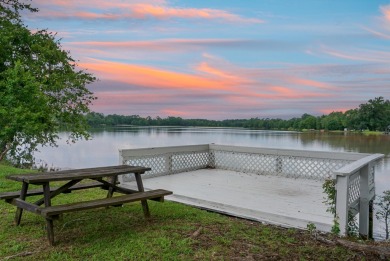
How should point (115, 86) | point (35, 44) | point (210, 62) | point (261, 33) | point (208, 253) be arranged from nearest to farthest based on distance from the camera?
1. point (208, 253)
2. point (261, 33)
3. point (35, 44)
4. point (210, 62)
5. point (115, 86)

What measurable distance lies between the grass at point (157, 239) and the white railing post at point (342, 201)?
57 centimetres

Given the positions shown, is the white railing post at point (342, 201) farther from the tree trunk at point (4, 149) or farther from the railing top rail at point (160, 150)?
the tree trunk at point (4, 149)

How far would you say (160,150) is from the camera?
8352 millimetres

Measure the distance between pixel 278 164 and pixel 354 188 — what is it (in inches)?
121

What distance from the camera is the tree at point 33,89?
1036cm

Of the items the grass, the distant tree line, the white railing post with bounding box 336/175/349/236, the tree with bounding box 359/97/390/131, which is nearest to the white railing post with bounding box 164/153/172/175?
the grass

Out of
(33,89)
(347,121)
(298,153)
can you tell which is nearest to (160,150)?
(298,153)

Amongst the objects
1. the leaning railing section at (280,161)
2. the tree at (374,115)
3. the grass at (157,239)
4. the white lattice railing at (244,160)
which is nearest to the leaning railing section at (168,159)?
the white lattice railing at (244,160)

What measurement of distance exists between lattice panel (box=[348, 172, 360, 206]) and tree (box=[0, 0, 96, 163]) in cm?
847

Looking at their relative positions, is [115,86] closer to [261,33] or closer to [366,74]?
[261,33]

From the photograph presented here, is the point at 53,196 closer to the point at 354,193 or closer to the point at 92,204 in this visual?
the point at 92,204

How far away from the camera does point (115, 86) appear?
18812 mm

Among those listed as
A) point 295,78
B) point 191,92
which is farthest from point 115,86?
point 295,78

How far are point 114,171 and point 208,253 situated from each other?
1680 millimetres
